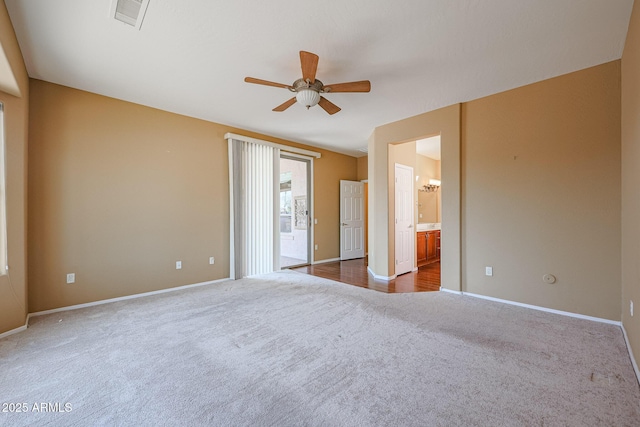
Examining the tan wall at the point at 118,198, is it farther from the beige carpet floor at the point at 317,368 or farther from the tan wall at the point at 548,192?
the tan wall at the point at 548,192

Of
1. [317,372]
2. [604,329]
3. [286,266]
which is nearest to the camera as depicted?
[317,372]

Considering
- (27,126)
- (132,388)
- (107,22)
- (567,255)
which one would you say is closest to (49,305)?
(27,126)

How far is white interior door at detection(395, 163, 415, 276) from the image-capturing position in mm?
5039

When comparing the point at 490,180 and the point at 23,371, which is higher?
the point at 490,180

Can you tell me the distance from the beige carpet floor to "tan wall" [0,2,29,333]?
284 millimetres

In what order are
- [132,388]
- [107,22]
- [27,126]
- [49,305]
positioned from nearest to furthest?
[132,388]
[107,22]
[27,126]
[49,305]

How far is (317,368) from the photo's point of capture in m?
2.00

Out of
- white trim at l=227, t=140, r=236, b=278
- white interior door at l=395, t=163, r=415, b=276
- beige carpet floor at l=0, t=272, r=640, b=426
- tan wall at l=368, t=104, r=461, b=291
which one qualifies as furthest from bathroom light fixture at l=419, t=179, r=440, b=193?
white trim at l=227, t=140, r=236, b=278

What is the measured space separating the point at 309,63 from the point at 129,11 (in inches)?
57.2

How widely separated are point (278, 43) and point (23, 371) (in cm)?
332

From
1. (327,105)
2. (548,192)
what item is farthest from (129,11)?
(548,192)

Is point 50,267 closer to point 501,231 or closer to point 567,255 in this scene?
point 501,231

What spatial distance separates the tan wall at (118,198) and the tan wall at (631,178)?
4.86 meters

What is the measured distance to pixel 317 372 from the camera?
1.95m
